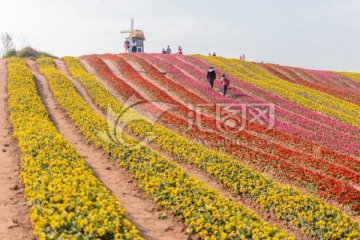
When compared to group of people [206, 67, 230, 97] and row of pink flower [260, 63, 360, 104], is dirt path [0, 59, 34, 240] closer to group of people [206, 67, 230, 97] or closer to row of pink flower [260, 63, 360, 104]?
group of people [206, 67, 230, 97]

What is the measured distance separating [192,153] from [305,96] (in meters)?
23.6

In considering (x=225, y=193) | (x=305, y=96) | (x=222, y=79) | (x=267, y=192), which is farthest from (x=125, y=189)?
(x=305, y=96)

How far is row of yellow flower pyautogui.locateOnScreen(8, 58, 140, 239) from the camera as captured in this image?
26.8ft

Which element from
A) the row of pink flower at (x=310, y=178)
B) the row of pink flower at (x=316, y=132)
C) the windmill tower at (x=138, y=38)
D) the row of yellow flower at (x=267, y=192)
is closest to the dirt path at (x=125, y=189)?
the row of yellow flower at (x=267, y=192)

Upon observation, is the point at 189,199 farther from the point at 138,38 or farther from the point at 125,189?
the point at 138,38

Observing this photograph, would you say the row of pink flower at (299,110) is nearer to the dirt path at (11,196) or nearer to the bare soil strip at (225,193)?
the bare soil strip at (225,193)

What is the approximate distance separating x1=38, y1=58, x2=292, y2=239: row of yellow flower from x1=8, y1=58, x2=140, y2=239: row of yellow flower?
79.0 inches

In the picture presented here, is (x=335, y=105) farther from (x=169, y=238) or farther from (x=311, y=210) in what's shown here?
(x=169, y=238)

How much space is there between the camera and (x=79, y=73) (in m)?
37.0

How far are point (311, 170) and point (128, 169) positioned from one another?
885 cm

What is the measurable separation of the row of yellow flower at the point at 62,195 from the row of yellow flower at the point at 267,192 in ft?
17.4

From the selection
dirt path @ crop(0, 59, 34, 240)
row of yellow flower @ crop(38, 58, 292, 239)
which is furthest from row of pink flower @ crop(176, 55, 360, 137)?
dirt path @ crop(0, 59, 34, 240)

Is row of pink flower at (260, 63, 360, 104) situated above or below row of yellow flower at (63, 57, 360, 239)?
above

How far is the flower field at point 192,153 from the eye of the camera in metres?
9.95
